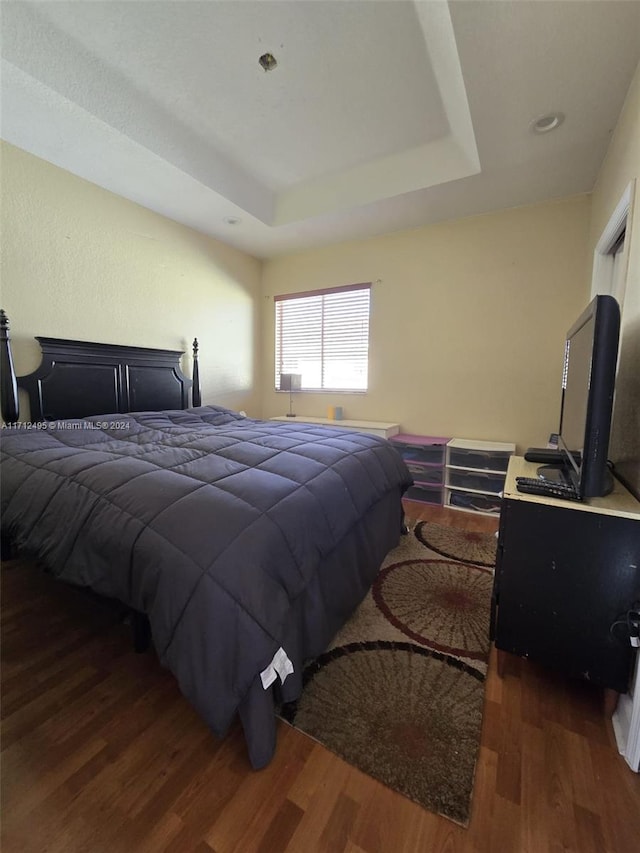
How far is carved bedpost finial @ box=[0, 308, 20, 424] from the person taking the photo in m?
2.26

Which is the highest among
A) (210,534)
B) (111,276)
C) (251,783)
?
(111,276)

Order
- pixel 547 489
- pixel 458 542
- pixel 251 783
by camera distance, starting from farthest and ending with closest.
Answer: pixel 458 542
pixel 547 489
pixel 251 783

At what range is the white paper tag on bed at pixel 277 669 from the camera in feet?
3.27

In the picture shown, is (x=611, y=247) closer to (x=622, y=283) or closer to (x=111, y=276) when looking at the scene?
(x=622, y=283)

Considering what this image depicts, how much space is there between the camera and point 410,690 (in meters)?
1.26

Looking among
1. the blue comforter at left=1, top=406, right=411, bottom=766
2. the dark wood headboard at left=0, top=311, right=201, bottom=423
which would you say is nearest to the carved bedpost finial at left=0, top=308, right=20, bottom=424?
the dark wood headboard at left=0, top=311, right=201, bottom=423

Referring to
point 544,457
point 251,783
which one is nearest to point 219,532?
point 251,783

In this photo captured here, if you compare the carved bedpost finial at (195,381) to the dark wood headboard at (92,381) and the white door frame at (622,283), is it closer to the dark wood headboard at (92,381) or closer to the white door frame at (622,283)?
the dark wood headboard at (92,381)

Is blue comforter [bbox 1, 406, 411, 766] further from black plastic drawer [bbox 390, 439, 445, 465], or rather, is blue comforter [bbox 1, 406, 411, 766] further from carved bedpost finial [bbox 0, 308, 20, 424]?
black plastic drawer [bbox 390, 439, 445, 465]

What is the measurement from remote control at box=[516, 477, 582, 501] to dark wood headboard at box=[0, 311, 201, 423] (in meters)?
2.98

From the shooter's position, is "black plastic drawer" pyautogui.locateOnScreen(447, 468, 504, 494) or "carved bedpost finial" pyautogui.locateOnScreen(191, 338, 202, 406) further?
"carved bedpost finial" pyautogui.locateOnScreen(191, 338, 202, 406)

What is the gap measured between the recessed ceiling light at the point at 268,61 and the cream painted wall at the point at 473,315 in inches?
77.2

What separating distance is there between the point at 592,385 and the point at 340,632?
4.52 ft

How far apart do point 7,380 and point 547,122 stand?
3.72m
